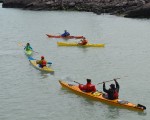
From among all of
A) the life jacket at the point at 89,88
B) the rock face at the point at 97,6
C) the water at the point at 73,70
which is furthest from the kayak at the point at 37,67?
the rock face at the point at 97,6

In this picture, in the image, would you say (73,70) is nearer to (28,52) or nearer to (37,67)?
(37,67)

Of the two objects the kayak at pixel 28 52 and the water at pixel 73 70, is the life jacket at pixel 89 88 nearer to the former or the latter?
the water at pixel 73 70

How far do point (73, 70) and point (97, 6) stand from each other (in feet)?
185

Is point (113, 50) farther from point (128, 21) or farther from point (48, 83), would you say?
point (128, 21)

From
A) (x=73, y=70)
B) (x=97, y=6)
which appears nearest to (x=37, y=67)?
(x=73, y=70)

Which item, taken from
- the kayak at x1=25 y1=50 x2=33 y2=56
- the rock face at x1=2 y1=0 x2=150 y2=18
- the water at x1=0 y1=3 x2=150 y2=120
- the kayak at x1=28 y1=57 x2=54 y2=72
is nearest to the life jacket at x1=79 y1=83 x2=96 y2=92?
the water at x1=0 y1=3 x2=150 y2=120

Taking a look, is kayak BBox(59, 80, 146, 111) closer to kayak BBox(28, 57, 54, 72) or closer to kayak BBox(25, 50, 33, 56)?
kayak BBox(28, 57, 54, 72)

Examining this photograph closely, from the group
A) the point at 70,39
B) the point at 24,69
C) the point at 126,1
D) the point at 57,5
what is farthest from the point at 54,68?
the point at 57,5

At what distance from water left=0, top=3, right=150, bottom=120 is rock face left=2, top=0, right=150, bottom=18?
5757 millimetres

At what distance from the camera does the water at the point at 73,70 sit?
1062 inches

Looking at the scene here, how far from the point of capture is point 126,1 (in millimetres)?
89688

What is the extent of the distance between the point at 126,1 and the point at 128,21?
17857mm

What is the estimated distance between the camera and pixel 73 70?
37469 mm

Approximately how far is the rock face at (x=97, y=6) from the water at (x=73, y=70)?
227 inches
